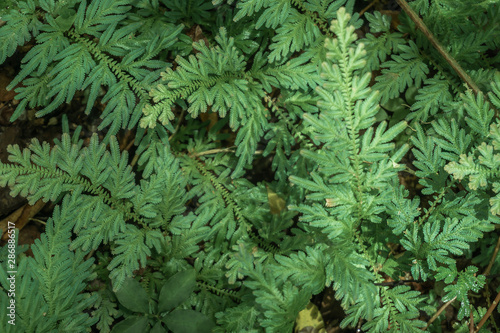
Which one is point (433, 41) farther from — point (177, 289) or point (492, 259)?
point (177, 289)

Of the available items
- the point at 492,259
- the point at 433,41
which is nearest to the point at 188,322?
the point at 492,259

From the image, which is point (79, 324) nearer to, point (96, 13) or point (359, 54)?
point (96, 13)

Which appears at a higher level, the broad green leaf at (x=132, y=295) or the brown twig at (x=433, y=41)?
the brown twig at (x=433, y=41)

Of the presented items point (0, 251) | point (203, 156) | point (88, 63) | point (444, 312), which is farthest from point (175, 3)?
point (444, 312)

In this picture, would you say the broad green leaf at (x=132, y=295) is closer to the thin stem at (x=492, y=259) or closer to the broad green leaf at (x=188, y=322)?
the broad green leaf at (x=188, y=322)

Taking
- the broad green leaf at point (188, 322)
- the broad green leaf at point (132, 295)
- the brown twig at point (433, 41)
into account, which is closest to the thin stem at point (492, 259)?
the brown twig at point (433, 41)

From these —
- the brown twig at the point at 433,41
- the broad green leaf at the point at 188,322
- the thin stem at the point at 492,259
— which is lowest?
the broad green leaf at the point at 188,322

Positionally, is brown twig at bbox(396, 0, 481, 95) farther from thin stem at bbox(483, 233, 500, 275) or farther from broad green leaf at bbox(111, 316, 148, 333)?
broad green leaf at bbox(111, 316, 148, 333)

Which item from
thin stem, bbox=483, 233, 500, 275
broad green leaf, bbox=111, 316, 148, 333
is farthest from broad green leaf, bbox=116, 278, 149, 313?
thin stem, bbox=483, 233, 500, 275

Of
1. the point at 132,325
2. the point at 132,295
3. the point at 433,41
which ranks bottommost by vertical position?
the point at 132,325

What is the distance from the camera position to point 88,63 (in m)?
Answer: 2.54

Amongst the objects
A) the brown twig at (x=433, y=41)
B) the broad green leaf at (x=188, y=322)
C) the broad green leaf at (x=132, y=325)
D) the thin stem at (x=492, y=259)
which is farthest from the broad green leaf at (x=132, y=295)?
the brown twig at (x=433, y=41)

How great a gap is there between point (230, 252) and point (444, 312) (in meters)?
1.49

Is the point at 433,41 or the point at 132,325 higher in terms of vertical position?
the point at 433,41
